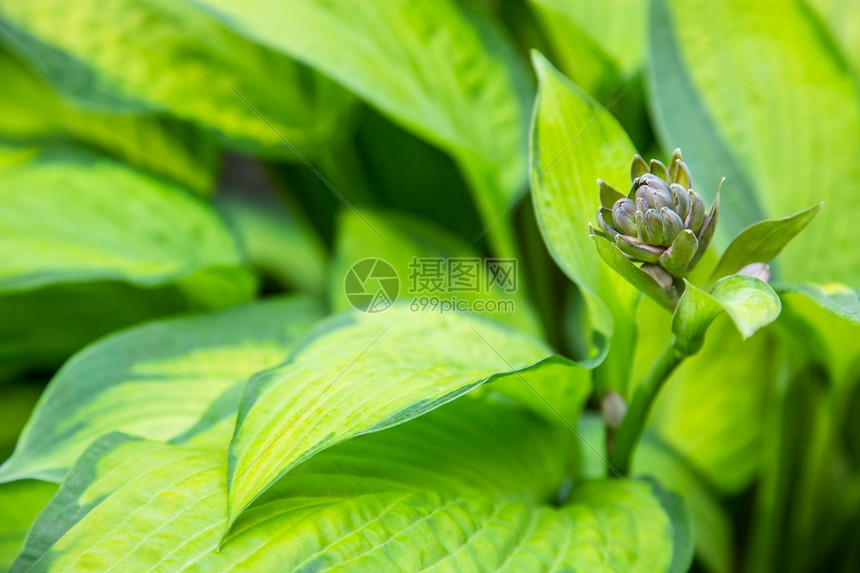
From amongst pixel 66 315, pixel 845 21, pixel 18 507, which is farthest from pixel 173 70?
pixel 845 21

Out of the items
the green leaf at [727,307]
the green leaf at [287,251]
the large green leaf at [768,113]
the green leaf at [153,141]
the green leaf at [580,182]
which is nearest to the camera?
the green leaf at [727,307]

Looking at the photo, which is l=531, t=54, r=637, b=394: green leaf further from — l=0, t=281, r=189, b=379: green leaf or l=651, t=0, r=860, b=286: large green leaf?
l=0, t=281, r=189, b=379: green leaf

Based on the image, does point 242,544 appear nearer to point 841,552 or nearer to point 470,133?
point 470,133

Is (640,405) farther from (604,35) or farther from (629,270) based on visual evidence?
(604,35)

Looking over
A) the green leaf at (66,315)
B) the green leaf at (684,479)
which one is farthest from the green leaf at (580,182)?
the green leaf at (66,315)

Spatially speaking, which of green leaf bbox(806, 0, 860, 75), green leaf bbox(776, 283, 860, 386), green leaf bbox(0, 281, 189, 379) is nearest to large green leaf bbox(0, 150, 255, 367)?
green leaf bbox(0, 281, 189, 379)

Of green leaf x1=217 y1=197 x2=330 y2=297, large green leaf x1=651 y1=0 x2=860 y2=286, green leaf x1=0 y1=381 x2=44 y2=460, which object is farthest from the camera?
green leaf x1=217 y1=197 x2=330 y2=297

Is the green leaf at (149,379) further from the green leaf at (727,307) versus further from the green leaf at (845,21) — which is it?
the green leaf at (845,21)
